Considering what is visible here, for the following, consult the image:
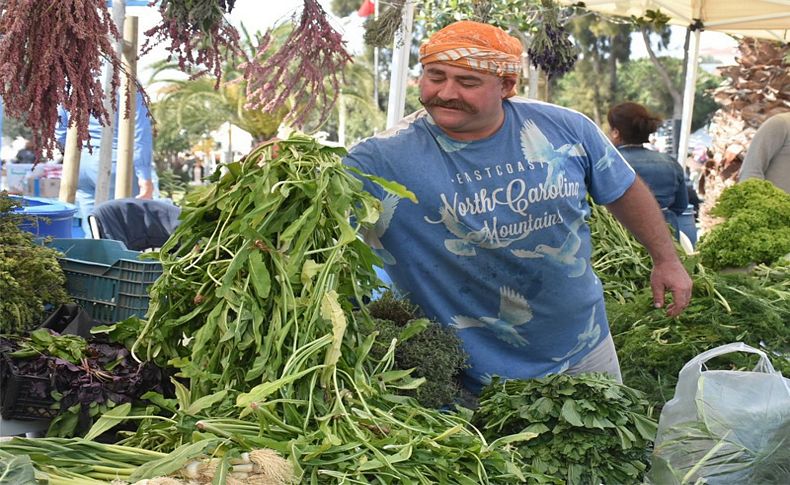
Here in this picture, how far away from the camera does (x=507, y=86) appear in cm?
261

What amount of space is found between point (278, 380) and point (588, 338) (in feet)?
4.20

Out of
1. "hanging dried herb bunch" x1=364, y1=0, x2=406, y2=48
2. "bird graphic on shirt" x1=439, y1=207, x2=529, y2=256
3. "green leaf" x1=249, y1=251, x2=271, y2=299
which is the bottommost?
"green leaf" x1=249, y1=251, x2=271, y2=299

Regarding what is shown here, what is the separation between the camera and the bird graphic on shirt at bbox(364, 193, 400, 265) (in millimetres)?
2498

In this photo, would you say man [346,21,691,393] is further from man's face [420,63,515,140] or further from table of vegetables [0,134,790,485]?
table of vegetables [0,134,790,485]

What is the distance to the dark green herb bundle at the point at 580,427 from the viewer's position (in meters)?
2.06

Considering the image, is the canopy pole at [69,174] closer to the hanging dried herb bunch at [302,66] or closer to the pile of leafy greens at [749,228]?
the hanging dried herb bunch at [302,66]

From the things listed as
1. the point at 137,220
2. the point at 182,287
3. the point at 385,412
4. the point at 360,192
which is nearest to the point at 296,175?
the point at 360,192

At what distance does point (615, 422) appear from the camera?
211 centimetres

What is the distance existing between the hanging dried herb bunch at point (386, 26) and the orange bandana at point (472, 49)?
7.32ft

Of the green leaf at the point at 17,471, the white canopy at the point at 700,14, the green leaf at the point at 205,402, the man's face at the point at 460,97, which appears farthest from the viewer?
the white canopy at the point at 700,14

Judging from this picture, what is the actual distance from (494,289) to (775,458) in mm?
862

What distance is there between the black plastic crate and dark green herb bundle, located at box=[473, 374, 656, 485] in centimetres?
99

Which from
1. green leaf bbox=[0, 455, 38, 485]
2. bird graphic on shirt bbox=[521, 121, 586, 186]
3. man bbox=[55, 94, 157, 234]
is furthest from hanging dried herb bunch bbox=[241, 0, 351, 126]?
man bbox=[55, 94, 157, 234]

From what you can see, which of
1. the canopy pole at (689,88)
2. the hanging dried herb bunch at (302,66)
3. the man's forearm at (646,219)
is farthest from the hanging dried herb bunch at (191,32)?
the canopy pole at (689,88)
